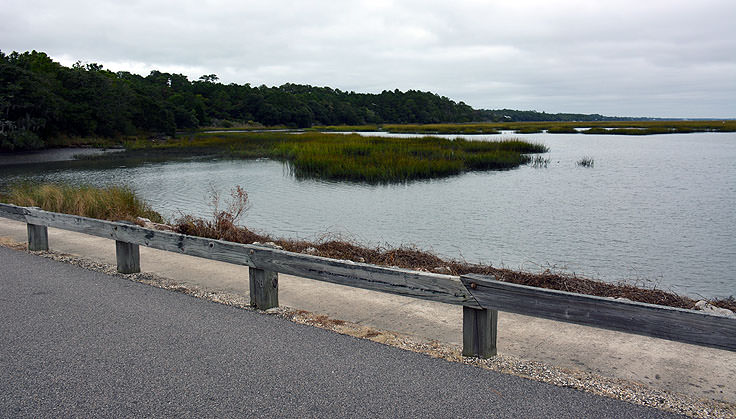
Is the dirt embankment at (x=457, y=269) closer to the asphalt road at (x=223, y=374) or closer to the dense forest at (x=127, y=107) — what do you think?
the asphalt road at (x=223, y=374)

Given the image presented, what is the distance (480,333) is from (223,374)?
2189mm

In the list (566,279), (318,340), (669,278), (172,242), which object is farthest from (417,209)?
(318,340)

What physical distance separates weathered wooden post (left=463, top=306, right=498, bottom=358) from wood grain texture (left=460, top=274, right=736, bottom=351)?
172 mm

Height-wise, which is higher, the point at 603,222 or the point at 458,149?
the point at 458,149

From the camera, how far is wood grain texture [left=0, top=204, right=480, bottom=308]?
Answer: 513 cm

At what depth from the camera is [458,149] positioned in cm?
4409

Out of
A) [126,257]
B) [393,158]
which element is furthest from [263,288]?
[393,158]

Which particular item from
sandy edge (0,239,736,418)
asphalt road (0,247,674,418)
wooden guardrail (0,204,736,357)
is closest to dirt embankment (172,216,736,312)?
sandy edge (0,239,736,418)

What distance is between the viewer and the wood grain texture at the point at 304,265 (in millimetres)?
5133

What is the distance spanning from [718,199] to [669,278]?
1541cm

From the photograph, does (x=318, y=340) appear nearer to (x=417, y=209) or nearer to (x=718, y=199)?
(x=417, y=209)

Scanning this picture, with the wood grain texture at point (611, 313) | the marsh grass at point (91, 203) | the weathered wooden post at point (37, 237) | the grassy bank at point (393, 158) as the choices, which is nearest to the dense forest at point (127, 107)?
the grassy bank at point (393, 158)

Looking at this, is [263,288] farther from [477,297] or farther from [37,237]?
[37,237]

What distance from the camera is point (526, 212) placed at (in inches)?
890
